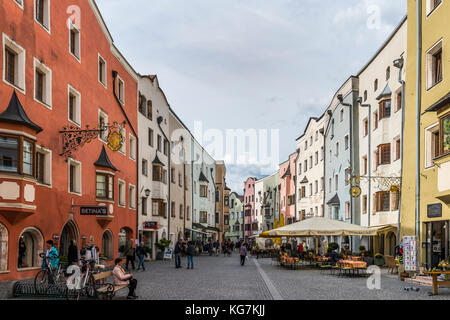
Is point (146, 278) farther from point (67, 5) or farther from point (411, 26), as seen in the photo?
Result: point (411, 26)

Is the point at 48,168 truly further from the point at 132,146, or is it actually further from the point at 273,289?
the point at 132,146

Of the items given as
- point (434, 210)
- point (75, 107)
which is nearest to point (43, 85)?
point (75, 107)

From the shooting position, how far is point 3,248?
63.8 feet

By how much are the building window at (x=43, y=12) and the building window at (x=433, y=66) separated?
16072 millimetres

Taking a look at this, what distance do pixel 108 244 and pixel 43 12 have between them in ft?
47.4

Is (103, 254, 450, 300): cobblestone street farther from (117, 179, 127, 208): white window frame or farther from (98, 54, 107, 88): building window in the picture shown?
(98, 54, 107, 88): building window

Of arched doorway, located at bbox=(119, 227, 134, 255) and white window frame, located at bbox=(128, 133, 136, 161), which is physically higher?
white window frame, located at bbox=(128, 133, 136, 161)

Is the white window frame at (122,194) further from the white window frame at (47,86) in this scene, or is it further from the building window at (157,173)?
the white window frame at (47,86)

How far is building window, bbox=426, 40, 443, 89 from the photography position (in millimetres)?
22750

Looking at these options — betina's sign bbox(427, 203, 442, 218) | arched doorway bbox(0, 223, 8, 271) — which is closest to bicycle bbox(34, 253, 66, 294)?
arched doorway bbox(0, 223, 8, 271)

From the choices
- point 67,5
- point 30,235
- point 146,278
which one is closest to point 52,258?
point 30,235

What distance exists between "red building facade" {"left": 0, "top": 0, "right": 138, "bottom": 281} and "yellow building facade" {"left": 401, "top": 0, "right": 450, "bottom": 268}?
1353 cm

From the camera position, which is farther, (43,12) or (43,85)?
(43,12)

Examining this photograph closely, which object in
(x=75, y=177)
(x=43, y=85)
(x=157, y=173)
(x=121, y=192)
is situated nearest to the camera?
(x=43, y=85)
